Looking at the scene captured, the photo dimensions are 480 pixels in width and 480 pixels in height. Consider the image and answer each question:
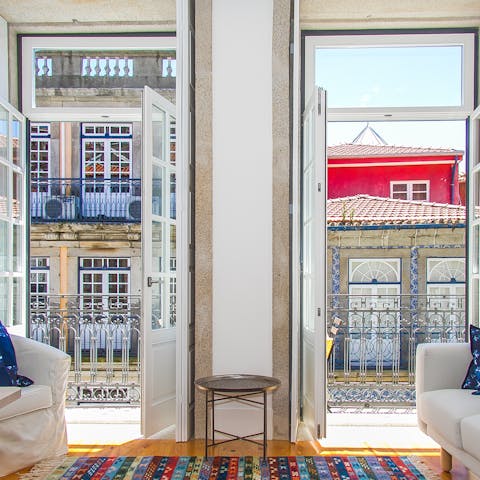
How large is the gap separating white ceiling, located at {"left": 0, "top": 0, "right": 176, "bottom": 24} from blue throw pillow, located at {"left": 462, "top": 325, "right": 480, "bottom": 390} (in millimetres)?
2913

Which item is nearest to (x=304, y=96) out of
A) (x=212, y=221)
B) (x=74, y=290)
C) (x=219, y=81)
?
(x=219, y=81)

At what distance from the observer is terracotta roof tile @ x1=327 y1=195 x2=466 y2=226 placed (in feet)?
38.7

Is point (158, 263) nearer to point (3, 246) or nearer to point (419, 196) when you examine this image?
point (3, 246)

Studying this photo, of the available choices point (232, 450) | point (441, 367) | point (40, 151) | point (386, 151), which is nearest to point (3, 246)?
point (232, 450)

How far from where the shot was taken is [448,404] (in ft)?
10.4

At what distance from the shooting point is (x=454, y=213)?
11.7m

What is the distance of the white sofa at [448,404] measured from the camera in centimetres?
288

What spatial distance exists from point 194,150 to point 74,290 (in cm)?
1139

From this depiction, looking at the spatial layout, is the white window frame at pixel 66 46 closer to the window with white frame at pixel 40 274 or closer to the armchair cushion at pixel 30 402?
the armchair cushion at pixel 30 402

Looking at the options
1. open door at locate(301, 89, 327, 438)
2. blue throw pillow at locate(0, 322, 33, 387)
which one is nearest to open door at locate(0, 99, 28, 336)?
blue throw pillow at locate(0, 322, 33, 387)

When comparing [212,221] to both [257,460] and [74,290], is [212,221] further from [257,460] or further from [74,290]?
[74,290]

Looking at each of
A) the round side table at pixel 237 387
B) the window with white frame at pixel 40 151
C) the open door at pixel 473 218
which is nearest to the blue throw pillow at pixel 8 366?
the round side table at pixel 237 387

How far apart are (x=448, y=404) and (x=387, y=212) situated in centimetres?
921

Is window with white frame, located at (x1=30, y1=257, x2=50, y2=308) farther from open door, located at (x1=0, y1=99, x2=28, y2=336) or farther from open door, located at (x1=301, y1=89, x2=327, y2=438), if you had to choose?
open door, located at (x1=301, y1=89, x2=327, y2=438)
